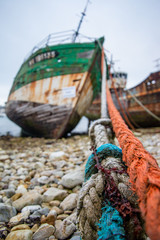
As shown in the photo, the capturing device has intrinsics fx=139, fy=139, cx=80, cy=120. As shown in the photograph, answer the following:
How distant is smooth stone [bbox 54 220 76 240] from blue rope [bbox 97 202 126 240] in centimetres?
51

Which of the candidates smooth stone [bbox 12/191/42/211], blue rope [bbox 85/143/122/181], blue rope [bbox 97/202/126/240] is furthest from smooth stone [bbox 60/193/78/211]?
blue rope [bbox 97/202/126/240]

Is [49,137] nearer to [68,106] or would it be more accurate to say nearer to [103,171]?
[68,106]

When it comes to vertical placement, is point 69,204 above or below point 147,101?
below

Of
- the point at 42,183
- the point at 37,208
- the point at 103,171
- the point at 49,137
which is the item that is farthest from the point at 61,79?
the point at 103,171

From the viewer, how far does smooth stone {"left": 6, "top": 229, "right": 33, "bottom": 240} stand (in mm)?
815

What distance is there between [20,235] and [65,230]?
10.5 inches

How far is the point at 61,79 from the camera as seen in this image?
14.0 feet

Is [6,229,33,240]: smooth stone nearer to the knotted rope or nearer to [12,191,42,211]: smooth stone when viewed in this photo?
[12,191,42,211]: smooth stone

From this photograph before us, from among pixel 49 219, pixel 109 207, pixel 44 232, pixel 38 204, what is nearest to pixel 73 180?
pixel 38 204

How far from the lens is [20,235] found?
83cm

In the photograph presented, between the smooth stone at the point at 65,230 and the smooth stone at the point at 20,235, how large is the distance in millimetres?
158

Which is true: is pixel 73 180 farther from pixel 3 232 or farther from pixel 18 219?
pixel 3 232

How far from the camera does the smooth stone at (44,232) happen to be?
33.1 inches

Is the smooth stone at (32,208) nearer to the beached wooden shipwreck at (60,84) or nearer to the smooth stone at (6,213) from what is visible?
the smooth stone at (6,213)
